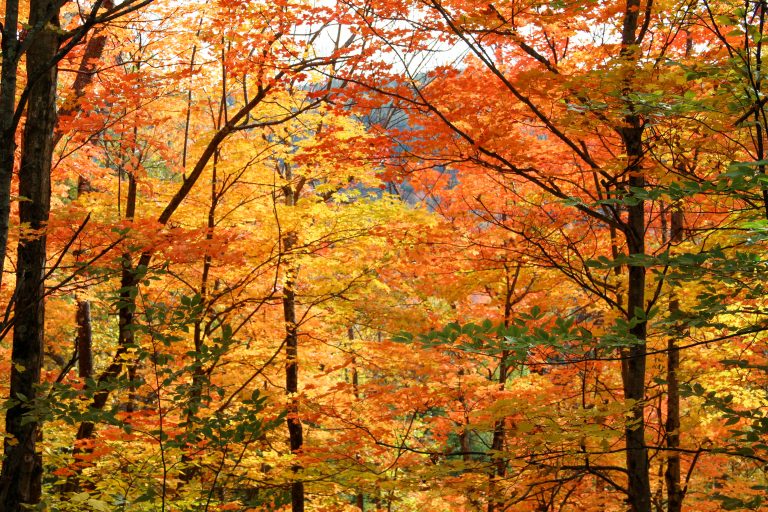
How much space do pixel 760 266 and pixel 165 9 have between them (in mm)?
7534

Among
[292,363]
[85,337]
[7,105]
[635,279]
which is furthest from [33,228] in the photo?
[292,363]

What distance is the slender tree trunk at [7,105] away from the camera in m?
2.60

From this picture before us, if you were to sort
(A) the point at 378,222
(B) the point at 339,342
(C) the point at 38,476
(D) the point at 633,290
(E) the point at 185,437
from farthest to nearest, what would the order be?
(B) the point at 339,342 → (A) the point at 378,222 → (C) the point at 38,476 → (D) the point at 633,290 → (E) the point at 185,437

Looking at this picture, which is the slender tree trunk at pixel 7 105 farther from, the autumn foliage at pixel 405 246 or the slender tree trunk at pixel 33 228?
the slender tree trunk at pixel 33 228

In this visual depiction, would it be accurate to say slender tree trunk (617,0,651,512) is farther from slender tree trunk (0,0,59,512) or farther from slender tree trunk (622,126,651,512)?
slender tree trunk (0,0,59,512)

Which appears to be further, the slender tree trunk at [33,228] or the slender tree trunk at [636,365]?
the slender tree trunk at [33,228]

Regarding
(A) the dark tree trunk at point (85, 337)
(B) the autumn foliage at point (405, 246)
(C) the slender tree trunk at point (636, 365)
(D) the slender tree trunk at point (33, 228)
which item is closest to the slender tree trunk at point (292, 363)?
(B) the autumn foliage at point (405, 246)

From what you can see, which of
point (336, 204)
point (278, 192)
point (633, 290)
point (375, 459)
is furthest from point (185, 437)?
point (375, 459)

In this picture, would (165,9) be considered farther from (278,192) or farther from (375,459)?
(375,459)

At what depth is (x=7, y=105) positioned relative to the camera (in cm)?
275

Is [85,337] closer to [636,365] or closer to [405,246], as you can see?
[405,246]

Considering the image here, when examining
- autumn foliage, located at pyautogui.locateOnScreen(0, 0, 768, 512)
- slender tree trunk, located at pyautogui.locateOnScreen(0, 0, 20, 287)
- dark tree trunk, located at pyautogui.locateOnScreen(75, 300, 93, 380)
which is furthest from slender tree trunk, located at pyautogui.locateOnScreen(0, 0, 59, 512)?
dark tree trunk, located at pyautogui.locateOnScreen(75, 300, 93, 380)

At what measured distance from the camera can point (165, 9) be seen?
25.1 feet

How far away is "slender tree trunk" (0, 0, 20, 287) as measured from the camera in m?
2.60
